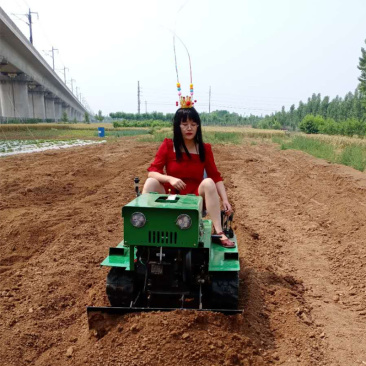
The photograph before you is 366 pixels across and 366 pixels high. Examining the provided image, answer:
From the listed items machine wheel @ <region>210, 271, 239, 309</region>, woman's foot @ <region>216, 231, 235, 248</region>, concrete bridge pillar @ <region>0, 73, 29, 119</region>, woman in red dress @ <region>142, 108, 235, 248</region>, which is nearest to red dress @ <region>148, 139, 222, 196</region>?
woman in red dress @ <region>142, 108, 235, 248</region>

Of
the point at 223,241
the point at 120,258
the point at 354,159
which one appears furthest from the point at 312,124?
the point at 120,258

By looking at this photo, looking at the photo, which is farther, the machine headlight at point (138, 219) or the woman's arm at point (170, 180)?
the woman's arm at point (170, 180)

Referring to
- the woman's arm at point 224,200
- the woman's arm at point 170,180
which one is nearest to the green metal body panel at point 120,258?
the woman's arm at point 170,180

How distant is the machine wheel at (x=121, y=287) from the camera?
329 centimetres

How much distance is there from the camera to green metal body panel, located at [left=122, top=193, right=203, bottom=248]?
2.93 m

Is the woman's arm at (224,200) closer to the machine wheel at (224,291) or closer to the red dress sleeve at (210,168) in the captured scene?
the red dress sleeve at (210,168)

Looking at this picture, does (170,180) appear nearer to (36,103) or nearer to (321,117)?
(36,103)

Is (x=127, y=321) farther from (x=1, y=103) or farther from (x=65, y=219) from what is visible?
(x=1, y=103)

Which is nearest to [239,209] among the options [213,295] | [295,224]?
[295,224]

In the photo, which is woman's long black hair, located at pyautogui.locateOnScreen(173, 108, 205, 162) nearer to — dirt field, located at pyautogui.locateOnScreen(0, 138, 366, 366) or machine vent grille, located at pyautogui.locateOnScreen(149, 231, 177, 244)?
machine vent grille, located at pyautogui.locateOnScreen(149, 231, 177, 244)

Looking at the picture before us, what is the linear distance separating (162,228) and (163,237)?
7 centimetres

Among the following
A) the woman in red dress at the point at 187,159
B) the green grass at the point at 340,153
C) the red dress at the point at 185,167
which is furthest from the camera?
the green grass at the point at 340,153

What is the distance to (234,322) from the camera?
307cm

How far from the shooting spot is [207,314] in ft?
9.83
